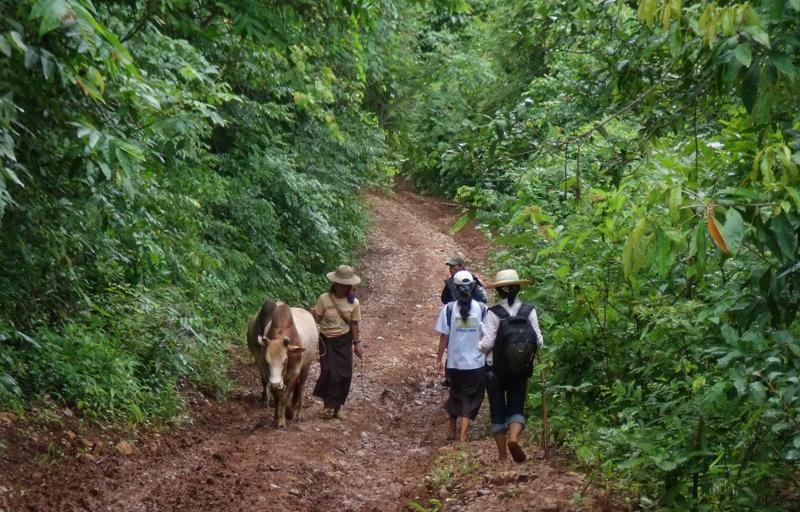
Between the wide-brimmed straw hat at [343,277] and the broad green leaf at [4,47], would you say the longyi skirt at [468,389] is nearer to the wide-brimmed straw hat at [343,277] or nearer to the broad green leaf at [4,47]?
the wide-brimmed straw hat at [343,277]

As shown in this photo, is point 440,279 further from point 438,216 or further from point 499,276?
point 499,276

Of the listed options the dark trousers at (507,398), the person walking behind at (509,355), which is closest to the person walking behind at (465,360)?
the person walking behind at (509,355)

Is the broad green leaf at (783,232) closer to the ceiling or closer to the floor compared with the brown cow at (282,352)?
closer to the ceiling

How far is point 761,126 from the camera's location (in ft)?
15.8

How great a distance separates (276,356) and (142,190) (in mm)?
3072

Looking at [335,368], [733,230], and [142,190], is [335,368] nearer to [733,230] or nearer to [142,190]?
[142,190]

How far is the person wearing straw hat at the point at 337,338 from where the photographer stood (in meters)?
11.8

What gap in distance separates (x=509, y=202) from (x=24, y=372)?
594 cm

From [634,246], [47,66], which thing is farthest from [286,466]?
[634,246]

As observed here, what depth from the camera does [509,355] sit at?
26.9 ft

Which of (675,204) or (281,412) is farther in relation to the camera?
(281,412)

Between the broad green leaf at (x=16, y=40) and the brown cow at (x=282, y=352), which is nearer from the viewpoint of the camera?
the broad green leaf at (x=16, y=40)

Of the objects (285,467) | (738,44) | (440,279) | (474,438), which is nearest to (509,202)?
(474,438)

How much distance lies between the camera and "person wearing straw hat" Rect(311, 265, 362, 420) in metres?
11.8
